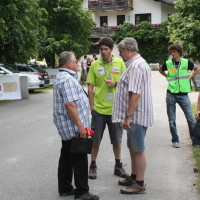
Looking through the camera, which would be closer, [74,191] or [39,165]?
[74,191]

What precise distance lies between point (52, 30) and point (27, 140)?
20.0m

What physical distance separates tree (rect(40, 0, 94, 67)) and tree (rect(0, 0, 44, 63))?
9.11 meters

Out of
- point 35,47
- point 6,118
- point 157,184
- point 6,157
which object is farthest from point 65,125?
point 35,47

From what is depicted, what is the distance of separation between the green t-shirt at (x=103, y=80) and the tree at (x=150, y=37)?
4399 cm

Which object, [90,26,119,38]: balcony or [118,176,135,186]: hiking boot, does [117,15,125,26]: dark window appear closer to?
[90,26,119,38]: balcony

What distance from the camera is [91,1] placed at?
5334 cm

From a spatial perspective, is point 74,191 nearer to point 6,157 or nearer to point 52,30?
point 6,157

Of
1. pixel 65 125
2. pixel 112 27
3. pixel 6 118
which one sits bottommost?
pixel 6 118

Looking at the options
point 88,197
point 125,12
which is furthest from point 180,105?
point 125,12

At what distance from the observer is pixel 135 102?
4.78 m

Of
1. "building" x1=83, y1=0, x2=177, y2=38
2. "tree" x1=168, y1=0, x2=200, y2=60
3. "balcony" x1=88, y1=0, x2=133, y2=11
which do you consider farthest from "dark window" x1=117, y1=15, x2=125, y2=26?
"tree" x1=168, y1=0, x2=200, y2=60

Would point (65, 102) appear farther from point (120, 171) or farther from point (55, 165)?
point (55, 165)

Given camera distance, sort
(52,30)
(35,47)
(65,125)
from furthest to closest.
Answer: (52,30)
(35,47)
(65,125)

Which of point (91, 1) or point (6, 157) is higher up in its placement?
point (91, 1)
